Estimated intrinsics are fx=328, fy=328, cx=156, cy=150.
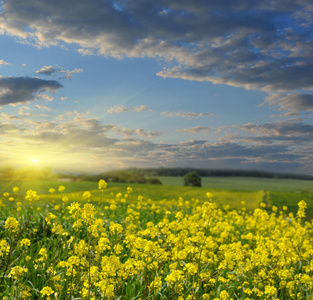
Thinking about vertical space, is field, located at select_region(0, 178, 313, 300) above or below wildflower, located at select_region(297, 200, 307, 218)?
below

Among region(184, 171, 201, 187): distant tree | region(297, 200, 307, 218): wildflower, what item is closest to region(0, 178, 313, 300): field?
region(297, 200, 307, 218): wildflower

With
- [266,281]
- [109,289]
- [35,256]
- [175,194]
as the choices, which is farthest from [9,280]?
[175,194]

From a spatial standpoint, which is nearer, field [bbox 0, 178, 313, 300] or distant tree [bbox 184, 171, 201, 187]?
field [bbox 0, 178, 313, 300]

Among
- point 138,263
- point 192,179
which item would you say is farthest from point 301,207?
point 192,179

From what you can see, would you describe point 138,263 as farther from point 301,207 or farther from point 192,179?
point 192,179

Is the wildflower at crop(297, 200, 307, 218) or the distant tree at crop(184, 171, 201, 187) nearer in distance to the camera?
the wildflower at crop(297, 200, 307, 218)

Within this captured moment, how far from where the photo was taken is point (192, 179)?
43406mm

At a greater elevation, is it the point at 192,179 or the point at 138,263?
the point at 138,263

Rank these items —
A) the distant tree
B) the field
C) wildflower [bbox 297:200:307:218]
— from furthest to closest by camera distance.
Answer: the distant tree < wildflower [bbox 297:200:307:218] < the field

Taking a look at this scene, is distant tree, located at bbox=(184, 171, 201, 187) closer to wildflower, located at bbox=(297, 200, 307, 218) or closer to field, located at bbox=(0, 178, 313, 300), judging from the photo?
field, located at bbox=(0, 178, 313, 300)

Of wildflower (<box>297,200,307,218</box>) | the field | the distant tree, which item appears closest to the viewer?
the field

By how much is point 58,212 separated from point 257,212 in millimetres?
7003

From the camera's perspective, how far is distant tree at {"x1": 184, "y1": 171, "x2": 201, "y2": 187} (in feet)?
142

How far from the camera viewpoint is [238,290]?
24.1 feet
